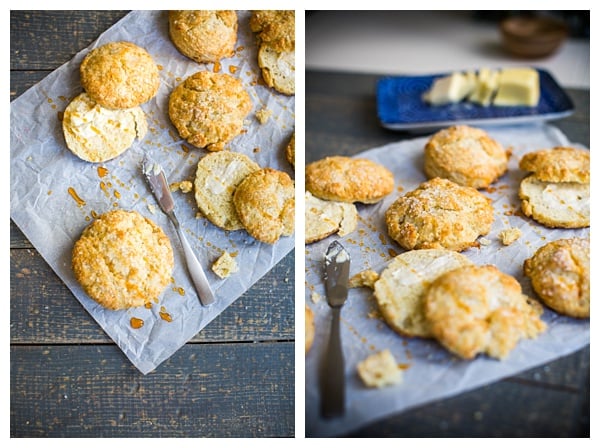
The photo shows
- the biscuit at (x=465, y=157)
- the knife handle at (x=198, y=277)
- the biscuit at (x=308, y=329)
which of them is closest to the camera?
the biscuit at (x=308, y=329)

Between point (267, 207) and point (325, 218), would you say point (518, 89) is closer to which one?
point (325, 218)

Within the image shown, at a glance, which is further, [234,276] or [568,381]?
[234,276]

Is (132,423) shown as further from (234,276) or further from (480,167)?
(480,167)

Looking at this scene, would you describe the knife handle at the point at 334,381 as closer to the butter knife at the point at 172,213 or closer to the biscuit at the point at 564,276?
the butter knife at the point at 172,213

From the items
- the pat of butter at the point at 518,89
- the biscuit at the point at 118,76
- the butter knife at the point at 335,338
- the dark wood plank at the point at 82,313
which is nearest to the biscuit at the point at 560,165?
the pat of butter at the point at 518,89

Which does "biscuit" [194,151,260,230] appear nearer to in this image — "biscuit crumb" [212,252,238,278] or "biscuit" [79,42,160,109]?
"biscuit crumb" [212,252,238,278]
